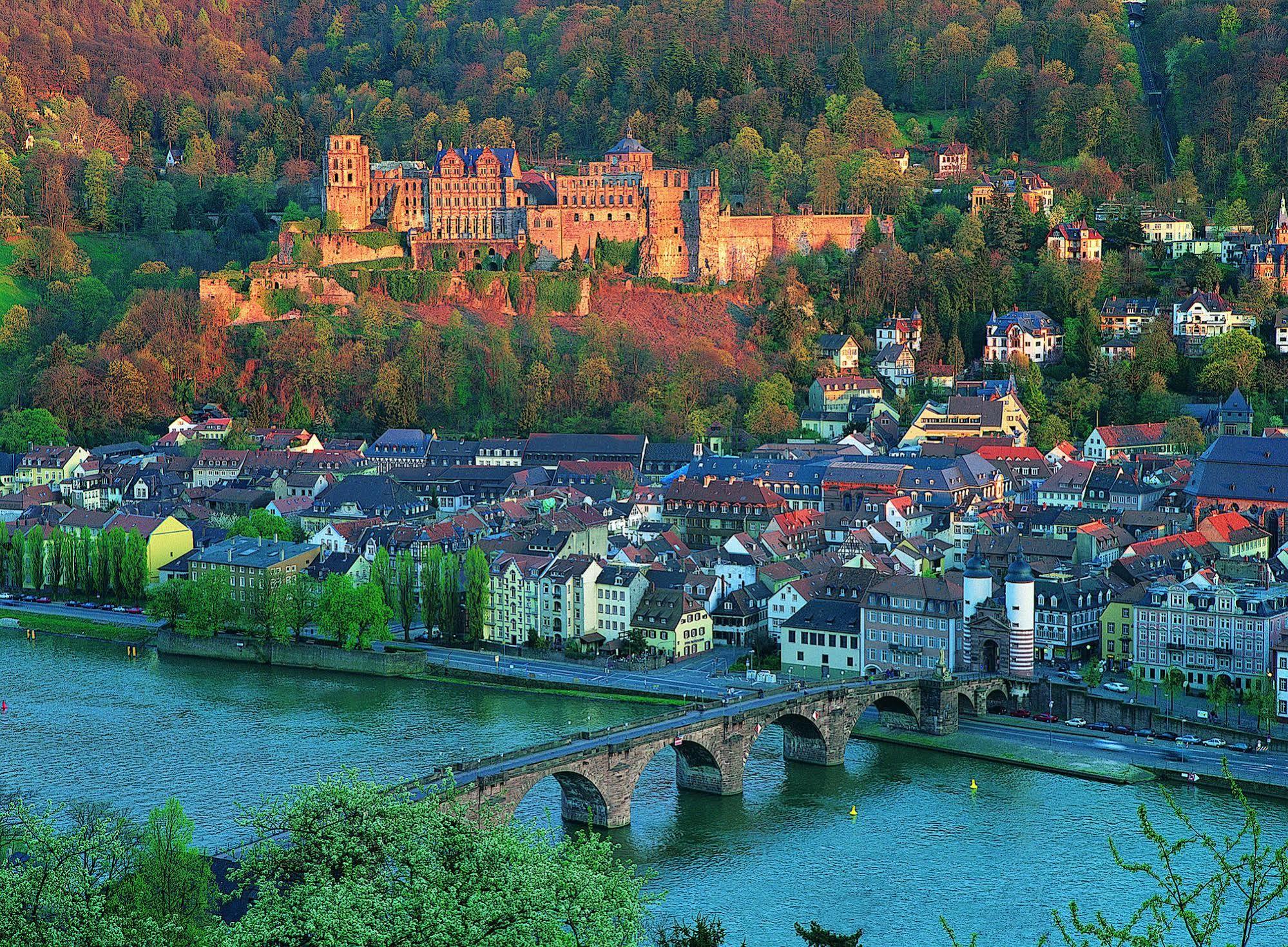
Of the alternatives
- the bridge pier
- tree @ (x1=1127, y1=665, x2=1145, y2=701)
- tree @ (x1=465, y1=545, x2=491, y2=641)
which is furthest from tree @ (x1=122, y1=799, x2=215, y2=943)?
tree @ (x1=1127, y1=665, x2=1145, y2=701)

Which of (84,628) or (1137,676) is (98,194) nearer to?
(84,628)

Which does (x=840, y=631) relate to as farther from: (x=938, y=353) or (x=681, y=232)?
(x=681, y=232)

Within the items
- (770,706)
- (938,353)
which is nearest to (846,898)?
(770,706)

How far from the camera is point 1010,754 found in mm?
29391

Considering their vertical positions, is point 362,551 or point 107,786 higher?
point 362,551

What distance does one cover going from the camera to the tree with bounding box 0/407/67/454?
58.6m

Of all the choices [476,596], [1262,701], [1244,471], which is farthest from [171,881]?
[1244,471]

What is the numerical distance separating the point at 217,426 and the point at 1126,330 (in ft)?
95.7

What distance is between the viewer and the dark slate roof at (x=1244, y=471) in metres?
43.2

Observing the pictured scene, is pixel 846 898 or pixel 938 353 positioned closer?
pixel 846 898

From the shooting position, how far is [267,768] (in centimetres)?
2875

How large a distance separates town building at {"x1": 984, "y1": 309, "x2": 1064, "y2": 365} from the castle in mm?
9264

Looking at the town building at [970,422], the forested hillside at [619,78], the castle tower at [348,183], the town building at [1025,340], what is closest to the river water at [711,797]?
the town building at [970,422]

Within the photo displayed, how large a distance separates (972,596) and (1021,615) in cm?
116
